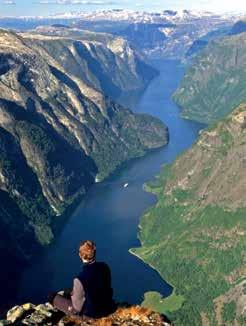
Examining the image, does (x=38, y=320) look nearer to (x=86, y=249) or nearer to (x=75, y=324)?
(x=75, y=324)

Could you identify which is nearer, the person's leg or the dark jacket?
the dark jacket

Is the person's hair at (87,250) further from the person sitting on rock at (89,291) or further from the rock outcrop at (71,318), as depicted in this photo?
the rock outcrop at (71,318)

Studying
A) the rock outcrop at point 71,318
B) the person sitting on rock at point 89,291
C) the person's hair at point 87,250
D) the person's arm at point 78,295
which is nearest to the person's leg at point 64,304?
the person sitting on rock at point 89,291

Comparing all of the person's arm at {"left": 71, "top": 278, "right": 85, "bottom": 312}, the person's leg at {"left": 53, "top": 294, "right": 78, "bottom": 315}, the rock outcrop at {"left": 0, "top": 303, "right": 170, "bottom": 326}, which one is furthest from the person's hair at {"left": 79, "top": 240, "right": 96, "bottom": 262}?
the rock outcrop at {"left": 0, "top": 303, "right": 170, "bottom": 326}

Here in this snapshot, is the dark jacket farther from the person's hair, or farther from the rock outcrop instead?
the rock outcrop

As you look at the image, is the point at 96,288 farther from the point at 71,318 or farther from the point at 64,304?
the point at 71,318

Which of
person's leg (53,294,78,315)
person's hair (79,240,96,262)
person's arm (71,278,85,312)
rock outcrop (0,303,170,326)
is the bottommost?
rock outcrop (0,303,170,326)
